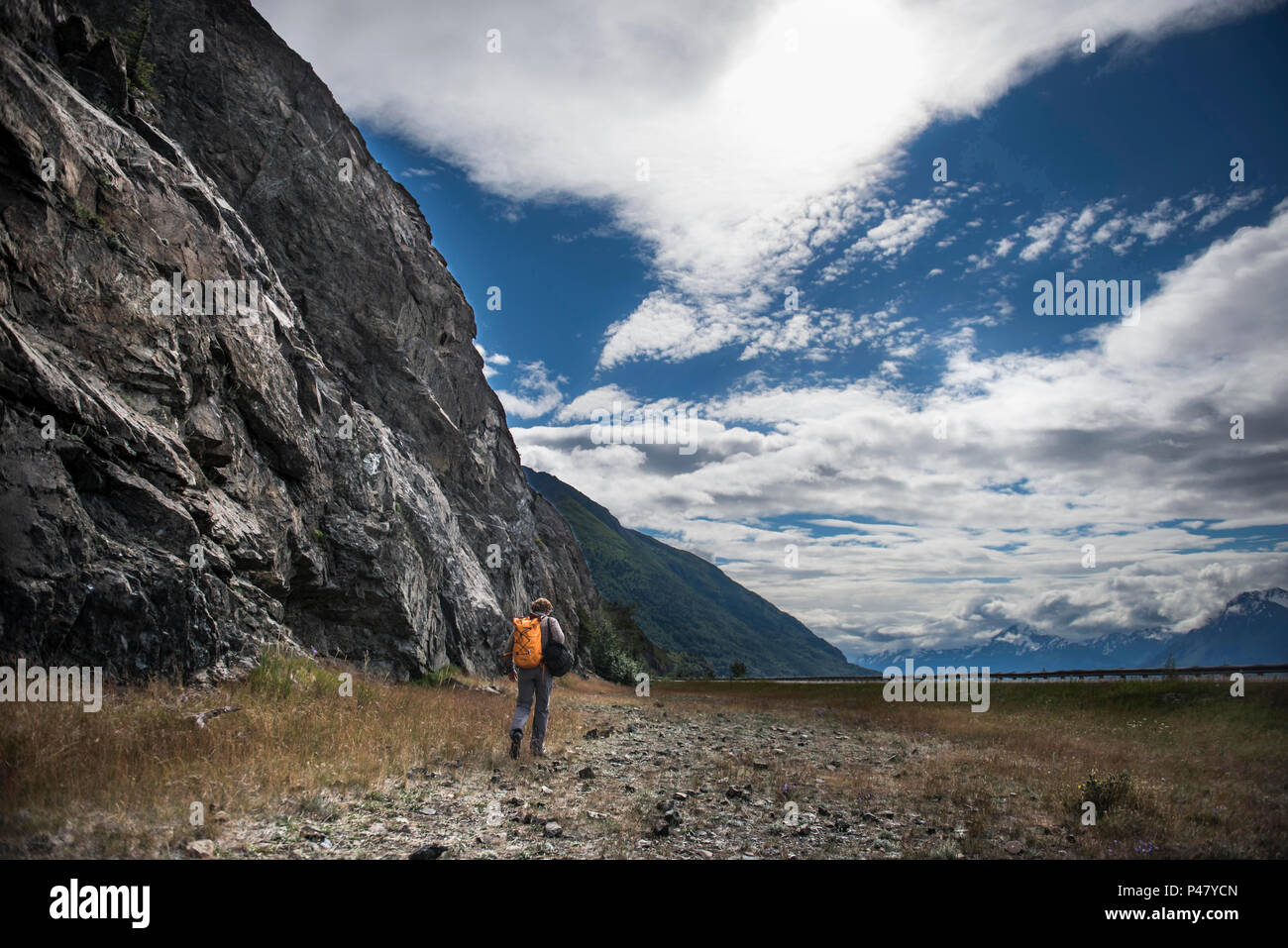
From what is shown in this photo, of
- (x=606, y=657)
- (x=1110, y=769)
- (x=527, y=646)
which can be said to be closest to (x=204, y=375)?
(x=527, y=646)

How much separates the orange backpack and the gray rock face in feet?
20.4

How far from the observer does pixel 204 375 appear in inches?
631

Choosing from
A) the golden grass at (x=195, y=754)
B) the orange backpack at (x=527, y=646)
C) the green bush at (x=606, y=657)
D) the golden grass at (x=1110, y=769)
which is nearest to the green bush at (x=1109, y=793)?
the golden grass at (x=1110, y=769)

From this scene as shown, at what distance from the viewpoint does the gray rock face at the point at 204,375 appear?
1059 centimetres

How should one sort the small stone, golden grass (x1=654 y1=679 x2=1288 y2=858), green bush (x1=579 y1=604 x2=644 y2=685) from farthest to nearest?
green bush (x1=579 y1=604 x2=644 y2=685) → golden grass (x1=654 y1=679 x2=1288 y2=858) → the small stone

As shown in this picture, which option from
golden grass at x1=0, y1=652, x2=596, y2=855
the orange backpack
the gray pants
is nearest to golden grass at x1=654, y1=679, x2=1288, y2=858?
the gray pants

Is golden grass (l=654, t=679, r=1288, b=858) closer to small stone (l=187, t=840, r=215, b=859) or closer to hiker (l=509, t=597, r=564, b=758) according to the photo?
hiker (l=509, t=597, r=564, b=758)

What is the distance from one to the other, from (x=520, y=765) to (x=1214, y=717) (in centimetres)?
2433

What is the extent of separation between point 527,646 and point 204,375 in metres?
12.0

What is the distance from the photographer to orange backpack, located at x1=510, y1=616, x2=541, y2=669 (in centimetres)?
1173

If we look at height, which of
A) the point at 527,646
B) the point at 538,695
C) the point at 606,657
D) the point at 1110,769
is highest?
the point at 527,646

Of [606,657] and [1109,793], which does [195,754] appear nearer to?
[1109,793]
